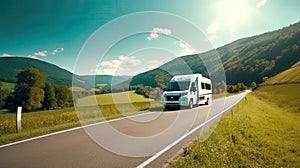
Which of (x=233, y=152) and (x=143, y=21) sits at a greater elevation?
(x=143, y=21)

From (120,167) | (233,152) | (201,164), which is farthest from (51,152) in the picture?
(233,152)

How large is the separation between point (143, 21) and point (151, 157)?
29.4 feet

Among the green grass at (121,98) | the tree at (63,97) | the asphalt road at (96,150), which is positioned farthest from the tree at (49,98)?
the asphalt road at (96,150)

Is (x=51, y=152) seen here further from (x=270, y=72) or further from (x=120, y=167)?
(x=270, y=72)

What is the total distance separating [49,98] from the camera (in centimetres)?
5188

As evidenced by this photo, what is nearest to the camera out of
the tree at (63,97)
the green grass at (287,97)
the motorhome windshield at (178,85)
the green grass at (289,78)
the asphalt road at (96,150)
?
the asphalt road at (96,150)

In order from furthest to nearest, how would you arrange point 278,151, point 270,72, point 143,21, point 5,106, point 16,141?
1. point 270,72
2. point 5,106
3. point 143,21
4. point 16,141
5. point 278,151

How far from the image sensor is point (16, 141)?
23.3ft

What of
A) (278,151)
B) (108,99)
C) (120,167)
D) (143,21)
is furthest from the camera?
(108,99)

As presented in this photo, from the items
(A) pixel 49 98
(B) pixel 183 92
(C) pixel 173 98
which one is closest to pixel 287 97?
(B) pixel 183 92

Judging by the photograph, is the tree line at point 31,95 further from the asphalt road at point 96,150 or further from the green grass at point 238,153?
the green grass at point 238,153

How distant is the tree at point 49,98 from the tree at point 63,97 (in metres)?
2.01

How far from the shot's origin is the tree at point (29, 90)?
4519 centimetres

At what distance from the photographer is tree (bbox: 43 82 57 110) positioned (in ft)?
169
